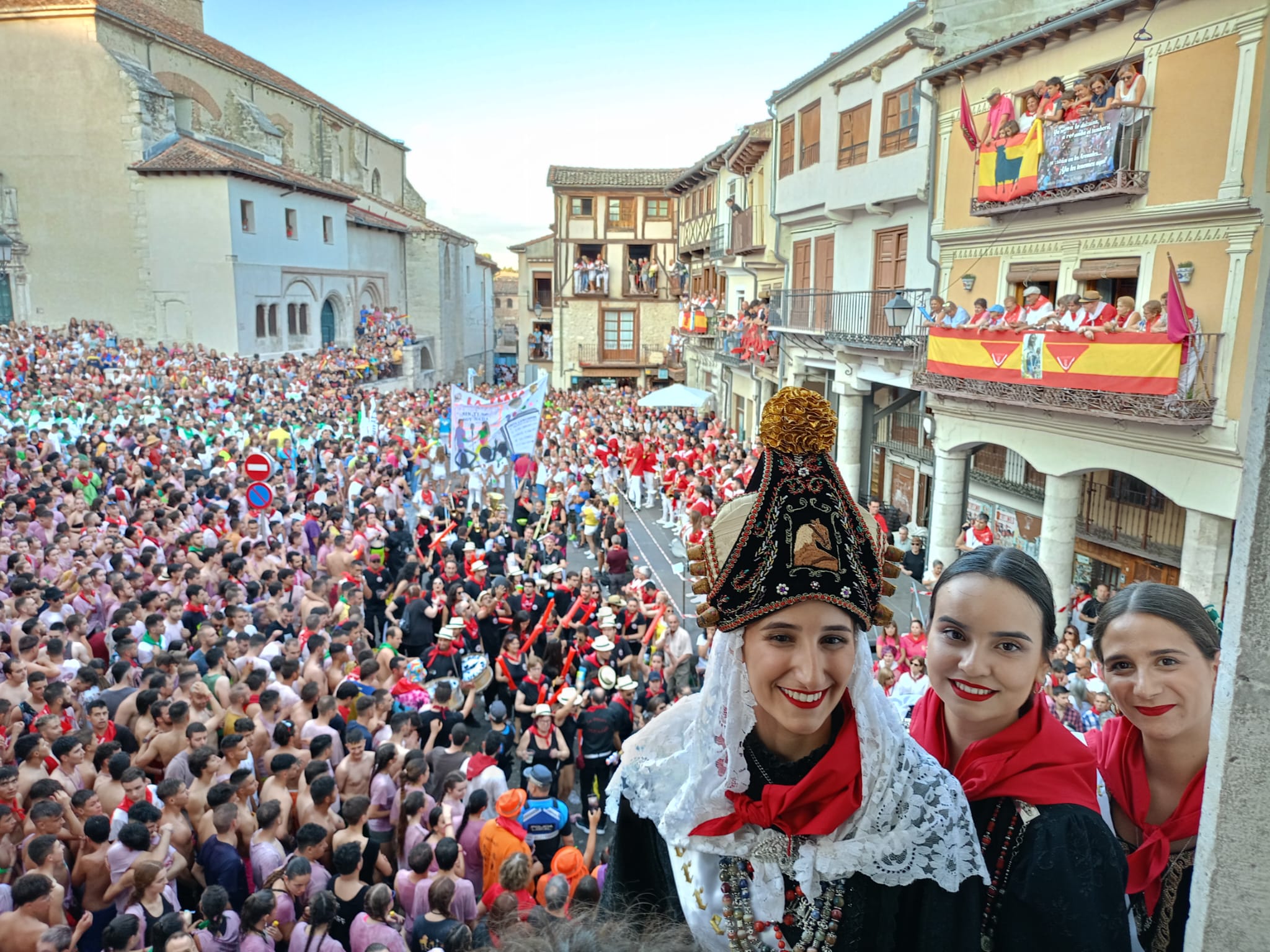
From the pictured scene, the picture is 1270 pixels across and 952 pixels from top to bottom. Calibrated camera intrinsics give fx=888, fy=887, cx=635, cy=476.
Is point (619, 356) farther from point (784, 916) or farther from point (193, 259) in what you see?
point (784, 916)

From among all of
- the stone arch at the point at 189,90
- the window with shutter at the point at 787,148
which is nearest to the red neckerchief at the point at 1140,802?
the window with shutter at the point at 787,148

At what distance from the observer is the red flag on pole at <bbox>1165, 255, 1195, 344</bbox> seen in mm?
10523

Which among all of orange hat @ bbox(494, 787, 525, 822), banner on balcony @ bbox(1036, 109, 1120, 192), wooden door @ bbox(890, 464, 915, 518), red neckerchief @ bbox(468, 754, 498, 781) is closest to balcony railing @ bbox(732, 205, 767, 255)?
wooden door @ bbox(890, 464, 915, 518)

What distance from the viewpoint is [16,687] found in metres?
7.11

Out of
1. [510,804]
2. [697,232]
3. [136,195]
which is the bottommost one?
[510,804]

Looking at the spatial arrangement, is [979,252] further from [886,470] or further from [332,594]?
[332,594]

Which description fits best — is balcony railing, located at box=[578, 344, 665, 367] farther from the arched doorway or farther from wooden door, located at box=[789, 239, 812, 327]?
wooden door, located at box=[789, 239, 812, 327]

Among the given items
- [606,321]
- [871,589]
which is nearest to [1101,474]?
[871,589]

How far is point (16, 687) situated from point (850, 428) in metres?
16.9

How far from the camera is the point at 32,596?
846 centimetres

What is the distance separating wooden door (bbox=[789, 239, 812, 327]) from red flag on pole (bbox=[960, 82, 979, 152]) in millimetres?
6982

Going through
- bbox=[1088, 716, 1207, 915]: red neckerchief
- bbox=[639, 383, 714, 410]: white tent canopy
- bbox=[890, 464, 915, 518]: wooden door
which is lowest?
bbox=[890, 464, 915, 518]: wooden door

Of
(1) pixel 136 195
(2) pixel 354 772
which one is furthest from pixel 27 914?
(1) pixel 136 195

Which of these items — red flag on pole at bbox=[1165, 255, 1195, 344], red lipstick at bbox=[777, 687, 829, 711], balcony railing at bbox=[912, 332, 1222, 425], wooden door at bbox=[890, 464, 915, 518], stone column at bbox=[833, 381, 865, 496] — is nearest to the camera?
red lipstick at bbox=[777, 687, 829, 711]
